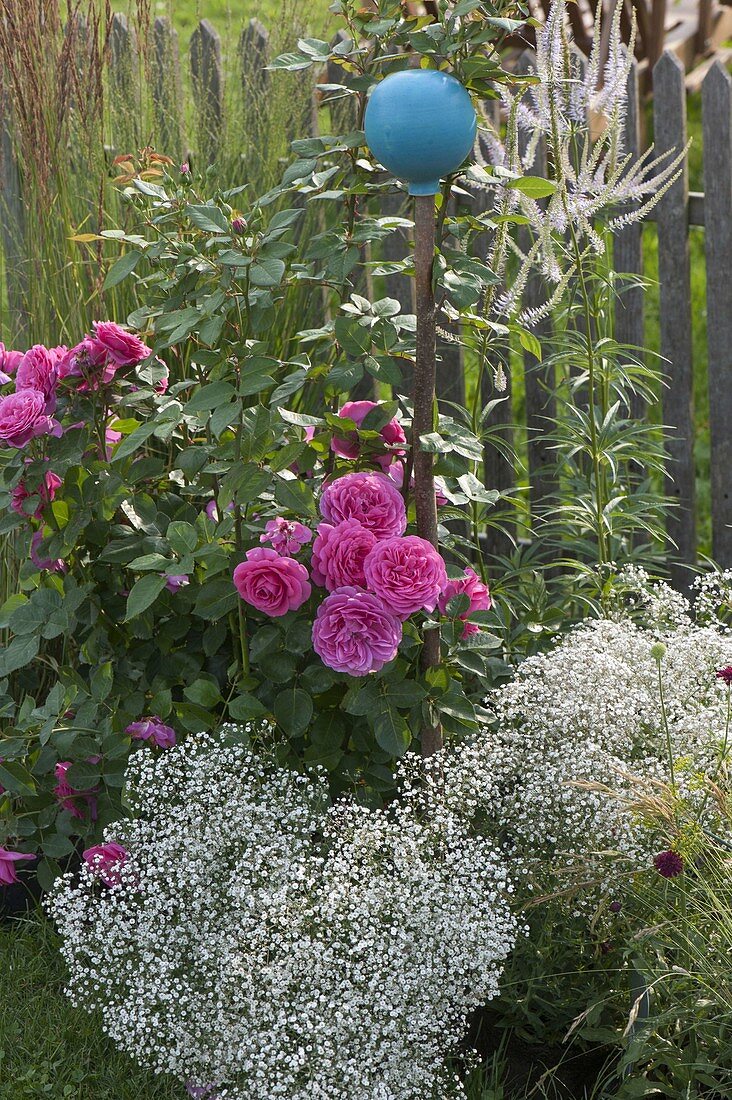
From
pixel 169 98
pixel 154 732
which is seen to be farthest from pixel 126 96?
pixel 154 732

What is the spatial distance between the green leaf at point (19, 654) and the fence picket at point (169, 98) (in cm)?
167

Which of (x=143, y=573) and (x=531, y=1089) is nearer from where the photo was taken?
(x=531, y=1089)

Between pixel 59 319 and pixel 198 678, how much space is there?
3.64 ft

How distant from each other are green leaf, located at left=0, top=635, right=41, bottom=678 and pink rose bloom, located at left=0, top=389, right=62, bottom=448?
412 millimetres

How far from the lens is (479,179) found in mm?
2201

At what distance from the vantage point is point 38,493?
248 centimetres

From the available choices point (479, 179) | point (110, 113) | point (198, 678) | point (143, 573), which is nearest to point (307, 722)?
point (198, 678)

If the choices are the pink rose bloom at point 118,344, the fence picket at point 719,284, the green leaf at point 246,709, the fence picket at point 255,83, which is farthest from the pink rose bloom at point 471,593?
the fence picket at point 255,83

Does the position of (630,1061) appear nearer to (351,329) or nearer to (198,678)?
(198,678)

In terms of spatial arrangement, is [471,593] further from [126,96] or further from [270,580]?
[126,96]

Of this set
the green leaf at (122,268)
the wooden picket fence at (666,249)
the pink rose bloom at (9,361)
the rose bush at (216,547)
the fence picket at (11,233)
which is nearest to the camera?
the rose bush at (216,547)

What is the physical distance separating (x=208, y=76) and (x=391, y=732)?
101 inches

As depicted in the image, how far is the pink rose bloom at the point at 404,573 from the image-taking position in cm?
212

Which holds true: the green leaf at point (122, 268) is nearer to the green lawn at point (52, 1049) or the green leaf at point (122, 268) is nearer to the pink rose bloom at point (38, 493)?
the pink rose bloom at point (38, 493)
